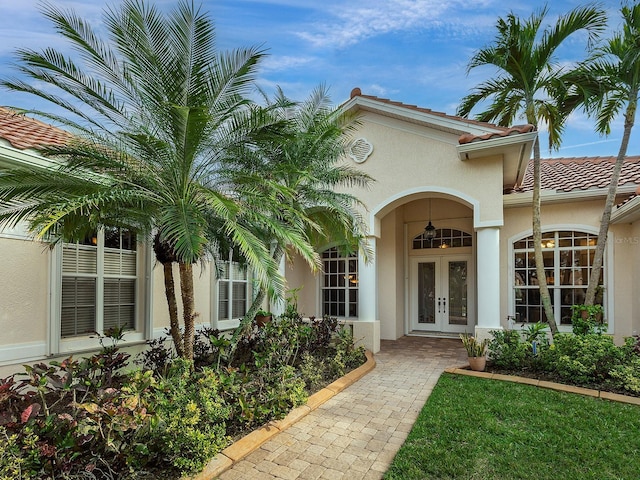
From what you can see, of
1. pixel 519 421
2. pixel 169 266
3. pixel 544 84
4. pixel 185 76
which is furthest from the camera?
pixel 544 84

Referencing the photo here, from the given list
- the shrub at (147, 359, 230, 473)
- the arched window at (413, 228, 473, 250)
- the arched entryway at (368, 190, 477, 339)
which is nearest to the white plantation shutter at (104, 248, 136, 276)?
the shrub at (147, 359, 230, 473)

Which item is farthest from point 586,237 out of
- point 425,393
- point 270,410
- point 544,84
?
point 270,410

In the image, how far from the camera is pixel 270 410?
5121 mm

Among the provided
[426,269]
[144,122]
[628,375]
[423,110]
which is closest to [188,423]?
[144,122]

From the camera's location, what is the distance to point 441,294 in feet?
40.9

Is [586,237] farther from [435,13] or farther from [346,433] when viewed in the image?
[346,433]

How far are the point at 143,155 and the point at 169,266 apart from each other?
77.4 inches

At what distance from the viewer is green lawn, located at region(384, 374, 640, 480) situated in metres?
4.04

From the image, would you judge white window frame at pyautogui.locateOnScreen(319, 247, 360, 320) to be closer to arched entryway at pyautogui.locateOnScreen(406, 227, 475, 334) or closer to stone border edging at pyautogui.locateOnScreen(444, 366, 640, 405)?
arched entryway at pyautogui.locateOnScreen(406, 227, 475, 334)

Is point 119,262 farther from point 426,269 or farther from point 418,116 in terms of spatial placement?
point 426,269

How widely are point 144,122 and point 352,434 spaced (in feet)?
17.1

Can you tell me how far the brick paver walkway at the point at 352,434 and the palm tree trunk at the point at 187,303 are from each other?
6.68ft

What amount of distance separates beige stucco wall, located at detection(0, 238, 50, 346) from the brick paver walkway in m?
4.40

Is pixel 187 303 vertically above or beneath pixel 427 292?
above
